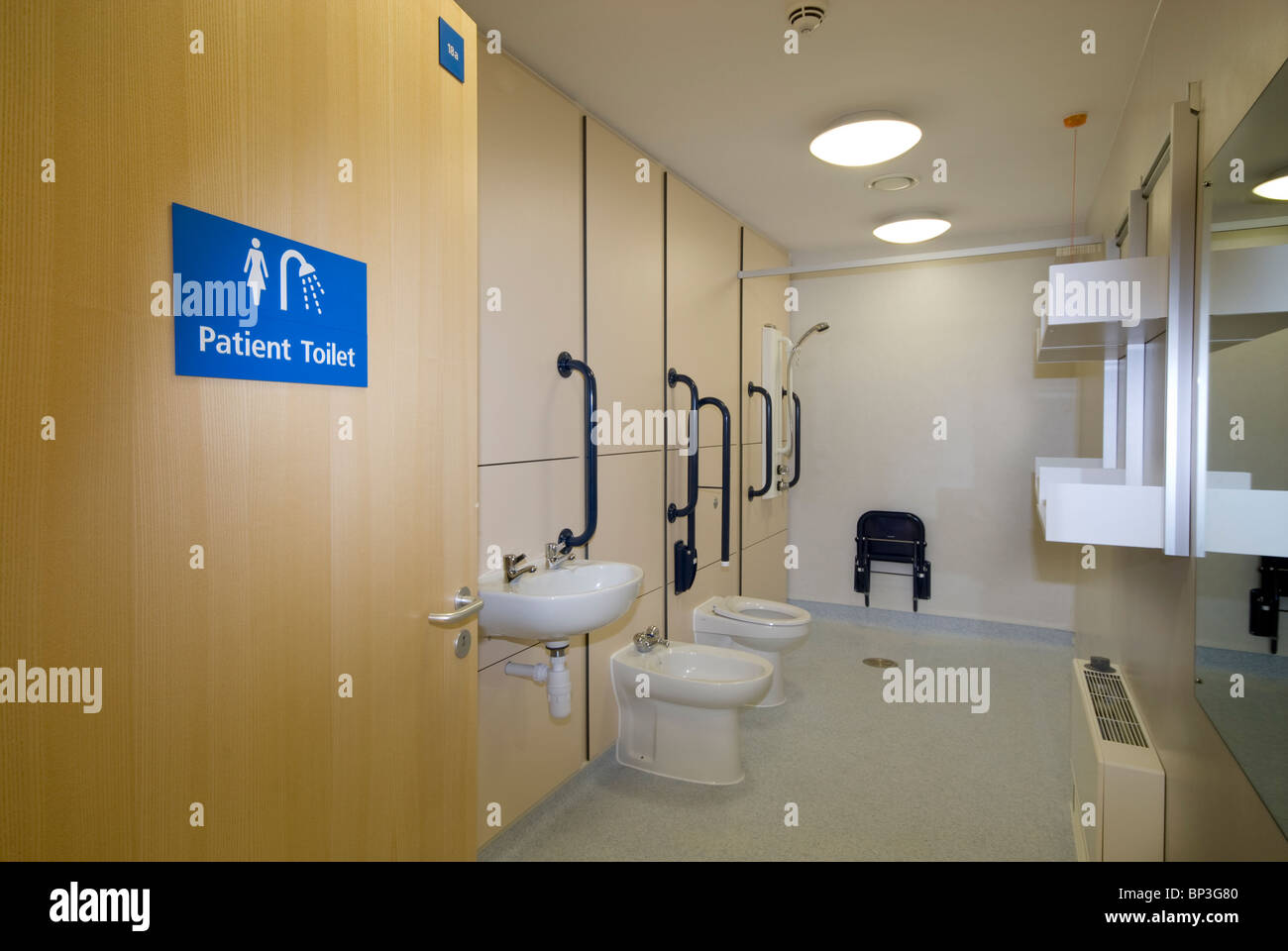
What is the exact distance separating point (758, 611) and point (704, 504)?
0.62 meters

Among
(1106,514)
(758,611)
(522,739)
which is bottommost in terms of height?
(522,739)

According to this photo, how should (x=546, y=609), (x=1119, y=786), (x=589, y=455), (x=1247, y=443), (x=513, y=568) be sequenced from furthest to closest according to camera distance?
1. (x=589, y=455)
2. (x=513, y=568)
3. (x=546, y=609)
4. (x=1119, y=786)
5. (x=1247, y=443)

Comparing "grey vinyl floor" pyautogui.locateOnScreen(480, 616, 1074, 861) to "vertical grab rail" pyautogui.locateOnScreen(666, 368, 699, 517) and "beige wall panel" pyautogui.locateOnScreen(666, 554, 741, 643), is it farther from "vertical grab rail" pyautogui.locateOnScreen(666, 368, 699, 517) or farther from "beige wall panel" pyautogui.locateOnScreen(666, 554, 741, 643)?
"vertical grab rail" pyautogui.locateOnScreen(666, 368, 699, 517)

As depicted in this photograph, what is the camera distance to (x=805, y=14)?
1.97 meters

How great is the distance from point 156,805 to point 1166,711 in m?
2.03

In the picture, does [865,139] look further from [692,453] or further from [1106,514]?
[1106,514]

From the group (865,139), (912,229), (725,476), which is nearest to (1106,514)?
(865,139)

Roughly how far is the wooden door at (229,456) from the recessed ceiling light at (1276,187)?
1237mm

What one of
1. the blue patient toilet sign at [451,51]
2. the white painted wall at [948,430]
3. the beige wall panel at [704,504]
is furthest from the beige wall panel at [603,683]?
the white painted wall at [948,430]

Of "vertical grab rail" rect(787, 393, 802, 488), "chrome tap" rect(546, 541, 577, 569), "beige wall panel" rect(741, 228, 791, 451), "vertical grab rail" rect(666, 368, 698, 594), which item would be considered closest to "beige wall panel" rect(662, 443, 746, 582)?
"vertical grab rail" rect(666, 368, 698, 594)

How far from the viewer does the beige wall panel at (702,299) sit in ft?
10.6

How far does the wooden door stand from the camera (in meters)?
0.69
